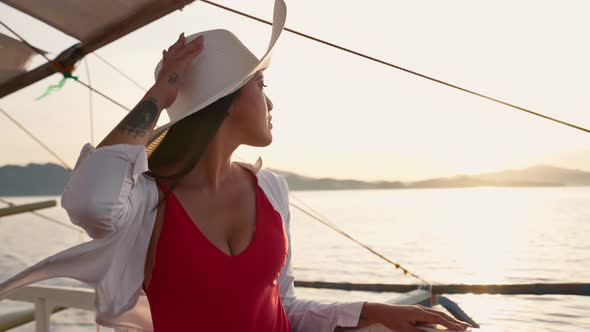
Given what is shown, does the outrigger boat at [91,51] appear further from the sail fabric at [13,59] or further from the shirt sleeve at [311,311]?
the shirt sleeve at [311,311]

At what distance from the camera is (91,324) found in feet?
27.9

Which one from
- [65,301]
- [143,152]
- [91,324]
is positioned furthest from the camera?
[91,324]

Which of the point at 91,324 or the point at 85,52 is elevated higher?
the point at 85,52

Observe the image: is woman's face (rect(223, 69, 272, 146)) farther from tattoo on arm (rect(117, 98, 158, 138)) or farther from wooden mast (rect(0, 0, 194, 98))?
wooden mast (rect(0, 0, 194, 98))

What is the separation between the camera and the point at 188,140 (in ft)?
4.82

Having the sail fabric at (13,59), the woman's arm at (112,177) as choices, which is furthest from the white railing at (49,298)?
Result: the sail fabric at (13,59)

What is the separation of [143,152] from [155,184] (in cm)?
21

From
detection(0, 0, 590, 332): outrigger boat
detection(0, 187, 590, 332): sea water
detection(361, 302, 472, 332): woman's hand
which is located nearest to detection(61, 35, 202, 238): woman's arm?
detection(361, 302, 472, 332): woman's hand

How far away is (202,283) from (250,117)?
0.42 meters

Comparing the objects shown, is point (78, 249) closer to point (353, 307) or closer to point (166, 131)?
point (166, 131)

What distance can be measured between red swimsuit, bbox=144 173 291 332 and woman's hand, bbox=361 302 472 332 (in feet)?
0.92

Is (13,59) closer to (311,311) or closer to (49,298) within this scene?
(49,298)

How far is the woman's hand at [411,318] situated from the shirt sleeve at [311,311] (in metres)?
0.07

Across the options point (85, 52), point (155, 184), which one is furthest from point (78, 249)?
point (85, 52)
